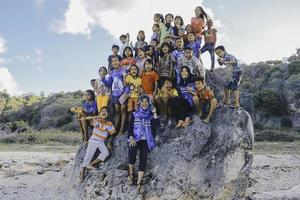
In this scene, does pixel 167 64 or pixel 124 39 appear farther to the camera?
pixel 124 39

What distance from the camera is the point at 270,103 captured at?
29.9 meters

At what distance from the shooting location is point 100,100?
8.48 meters

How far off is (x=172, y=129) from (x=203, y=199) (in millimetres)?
1557

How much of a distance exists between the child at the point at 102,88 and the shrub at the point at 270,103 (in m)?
23.5

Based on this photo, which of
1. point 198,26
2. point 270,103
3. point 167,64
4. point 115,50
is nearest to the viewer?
point 167,64

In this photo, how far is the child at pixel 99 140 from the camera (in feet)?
25.9

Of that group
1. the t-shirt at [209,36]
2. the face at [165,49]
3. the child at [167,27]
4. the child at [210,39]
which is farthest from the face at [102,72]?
the t-shirt at [209,36]

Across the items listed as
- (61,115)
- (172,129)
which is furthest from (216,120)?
(61,115)

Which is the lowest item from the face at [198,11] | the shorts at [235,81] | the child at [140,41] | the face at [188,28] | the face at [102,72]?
the shorts at [235,81]

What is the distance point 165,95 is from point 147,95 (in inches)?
16.9

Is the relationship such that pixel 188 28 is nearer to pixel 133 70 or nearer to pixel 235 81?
pixel 235 81

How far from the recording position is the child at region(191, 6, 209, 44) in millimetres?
9633

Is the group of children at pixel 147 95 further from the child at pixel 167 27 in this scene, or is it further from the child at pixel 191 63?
the child at pixel 167 27

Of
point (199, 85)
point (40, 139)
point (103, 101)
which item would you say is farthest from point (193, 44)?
point (40, 139)
